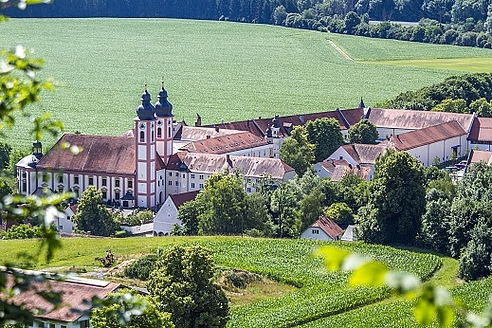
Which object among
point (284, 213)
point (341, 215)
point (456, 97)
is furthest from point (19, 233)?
point (456, 97)

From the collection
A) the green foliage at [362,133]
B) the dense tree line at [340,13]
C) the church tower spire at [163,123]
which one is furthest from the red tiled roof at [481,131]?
the dense tree line at [340,13]

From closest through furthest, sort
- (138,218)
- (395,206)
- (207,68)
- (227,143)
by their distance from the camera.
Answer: (395,206), (138,218), (227,143), (207,68)

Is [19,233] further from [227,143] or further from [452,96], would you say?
[452,96]

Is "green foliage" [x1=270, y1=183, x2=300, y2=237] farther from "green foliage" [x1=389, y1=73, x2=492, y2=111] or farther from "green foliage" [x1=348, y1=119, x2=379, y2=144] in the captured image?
"green foliage" [x1=389, y1=73, x2=492, y2=111]

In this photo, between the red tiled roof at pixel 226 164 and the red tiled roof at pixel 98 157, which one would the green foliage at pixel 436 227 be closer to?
the red tiled roof at pixel 226 164

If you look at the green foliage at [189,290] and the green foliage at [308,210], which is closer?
the green foliage at [189,290]

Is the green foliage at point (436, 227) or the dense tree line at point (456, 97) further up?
the green foliage at point (436, 227)
